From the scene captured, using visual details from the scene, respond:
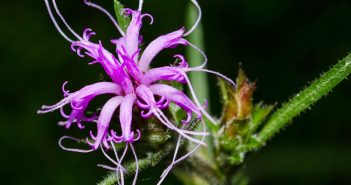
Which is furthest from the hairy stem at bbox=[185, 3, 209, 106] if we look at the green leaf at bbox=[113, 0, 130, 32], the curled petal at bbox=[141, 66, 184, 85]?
the curled petal at bbox=[141, 66, 184, 85]

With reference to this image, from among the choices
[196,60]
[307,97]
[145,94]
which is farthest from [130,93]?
[196,60]

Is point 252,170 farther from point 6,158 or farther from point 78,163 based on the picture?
point 6,158

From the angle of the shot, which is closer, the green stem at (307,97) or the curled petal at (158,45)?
the curled petal at (158,45)

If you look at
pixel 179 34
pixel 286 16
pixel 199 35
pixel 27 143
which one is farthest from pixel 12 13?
pixel 179 34

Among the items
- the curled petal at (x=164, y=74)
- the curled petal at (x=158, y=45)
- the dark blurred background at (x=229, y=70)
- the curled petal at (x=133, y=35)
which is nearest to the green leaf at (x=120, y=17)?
the curled petal at (x=133, y=35)

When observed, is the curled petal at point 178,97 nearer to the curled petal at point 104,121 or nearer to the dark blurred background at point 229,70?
the curled petal at point 104,121

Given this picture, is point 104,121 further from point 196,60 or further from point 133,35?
point 196,60
